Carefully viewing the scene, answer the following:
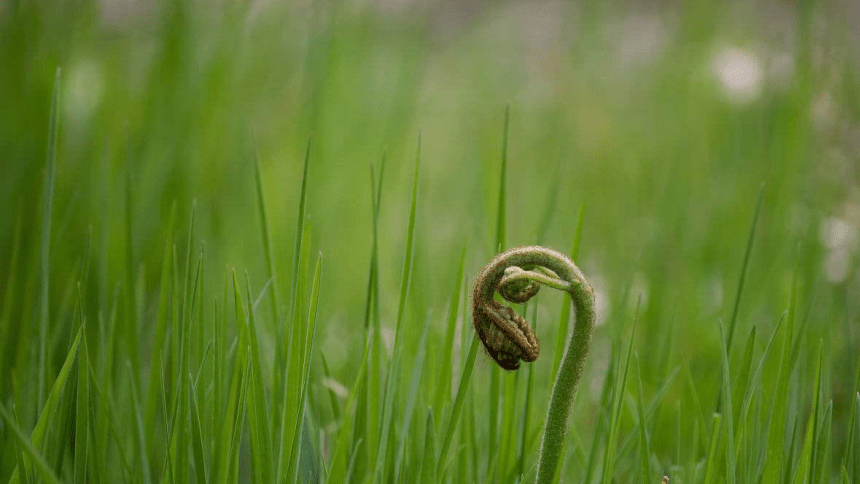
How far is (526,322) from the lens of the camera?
2.55 feet

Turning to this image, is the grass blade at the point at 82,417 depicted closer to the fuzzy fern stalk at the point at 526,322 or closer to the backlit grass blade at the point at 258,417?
the backlit grass blade at the point at 258,417

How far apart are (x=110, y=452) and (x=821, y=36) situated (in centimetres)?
213

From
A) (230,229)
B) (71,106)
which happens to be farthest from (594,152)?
(71,106)

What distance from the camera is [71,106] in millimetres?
1951

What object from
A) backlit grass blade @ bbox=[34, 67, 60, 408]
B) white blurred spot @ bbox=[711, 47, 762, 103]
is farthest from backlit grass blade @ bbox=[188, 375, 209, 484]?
white blurred spot @ bbox=[711, 47, 762, 103]

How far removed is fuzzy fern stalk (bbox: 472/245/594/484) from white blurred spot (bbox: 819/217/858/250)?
129cm

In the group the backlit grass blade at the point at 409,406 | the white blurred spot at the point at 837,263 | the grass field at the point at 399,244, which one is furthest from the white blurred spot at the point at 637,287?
the backlit grass blade at the point at 409,406

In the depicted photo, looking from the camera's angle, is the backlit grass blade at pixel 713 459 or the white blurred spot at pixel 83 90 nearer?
the backlit grass blade at pixel 713 459

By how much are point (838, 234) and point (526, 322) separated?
1501mm

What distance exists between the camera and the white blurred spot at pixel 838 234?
1845 mm

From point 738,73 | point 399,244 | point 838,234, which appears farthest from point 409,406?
point 738,73

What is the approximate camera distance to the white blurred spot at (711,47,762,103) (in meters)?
2.70

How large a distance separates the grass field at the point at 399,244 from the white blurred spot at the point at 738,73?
0.05ft

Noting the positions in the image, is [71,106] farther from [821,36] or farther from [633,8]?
[633,8]
